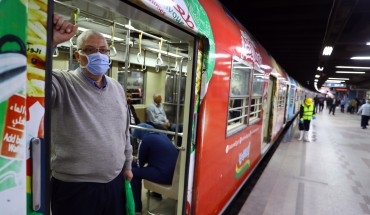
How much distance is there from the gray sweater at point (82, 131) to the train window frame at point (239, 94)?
1.57 metres

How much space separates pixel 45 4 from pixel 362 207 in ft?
14.0

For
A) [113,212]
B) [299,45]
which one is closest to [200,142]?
[113,212]

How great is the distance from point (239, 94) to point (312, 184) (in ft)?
7.50

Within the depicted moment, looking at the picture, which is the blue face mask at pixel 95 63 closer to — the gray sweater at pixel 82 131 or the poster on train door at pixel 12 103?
the gray sweater at pixel 82 131

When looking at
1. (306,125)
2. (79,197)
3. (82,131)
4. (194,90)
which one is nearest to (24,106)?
(82,131)

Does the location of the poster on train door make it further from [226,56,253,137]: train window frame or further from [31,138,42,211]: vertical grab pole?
[226,56,253,137]: train window frame

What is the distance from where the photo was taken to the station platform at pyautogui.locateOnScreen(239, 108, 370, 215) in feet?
11.3

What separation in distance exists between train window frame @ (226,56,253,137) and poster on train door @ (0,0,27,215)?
7.10 ft

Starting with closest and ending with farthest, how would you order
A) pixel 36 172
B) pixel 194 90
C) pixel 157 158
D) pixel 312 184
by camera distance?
pixel 36 172 → pixel 194 90 → pixel 157 158 → pixel 312 184

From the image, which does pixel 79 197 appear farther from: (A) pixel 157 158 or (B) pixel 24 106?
(A) pixel 157 158

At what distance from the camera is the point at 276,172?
4871mm

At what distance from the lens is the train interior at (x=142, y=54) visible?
1.68m

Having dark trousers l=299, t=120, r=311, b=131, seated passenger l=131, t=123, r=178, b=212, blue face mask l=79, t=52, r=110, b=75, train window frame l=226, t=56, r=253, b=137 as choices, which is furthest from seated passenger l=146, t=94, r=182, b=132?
dark trousers l=299, t=120, r=311, b=131

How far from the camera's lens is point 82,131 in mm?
1321
